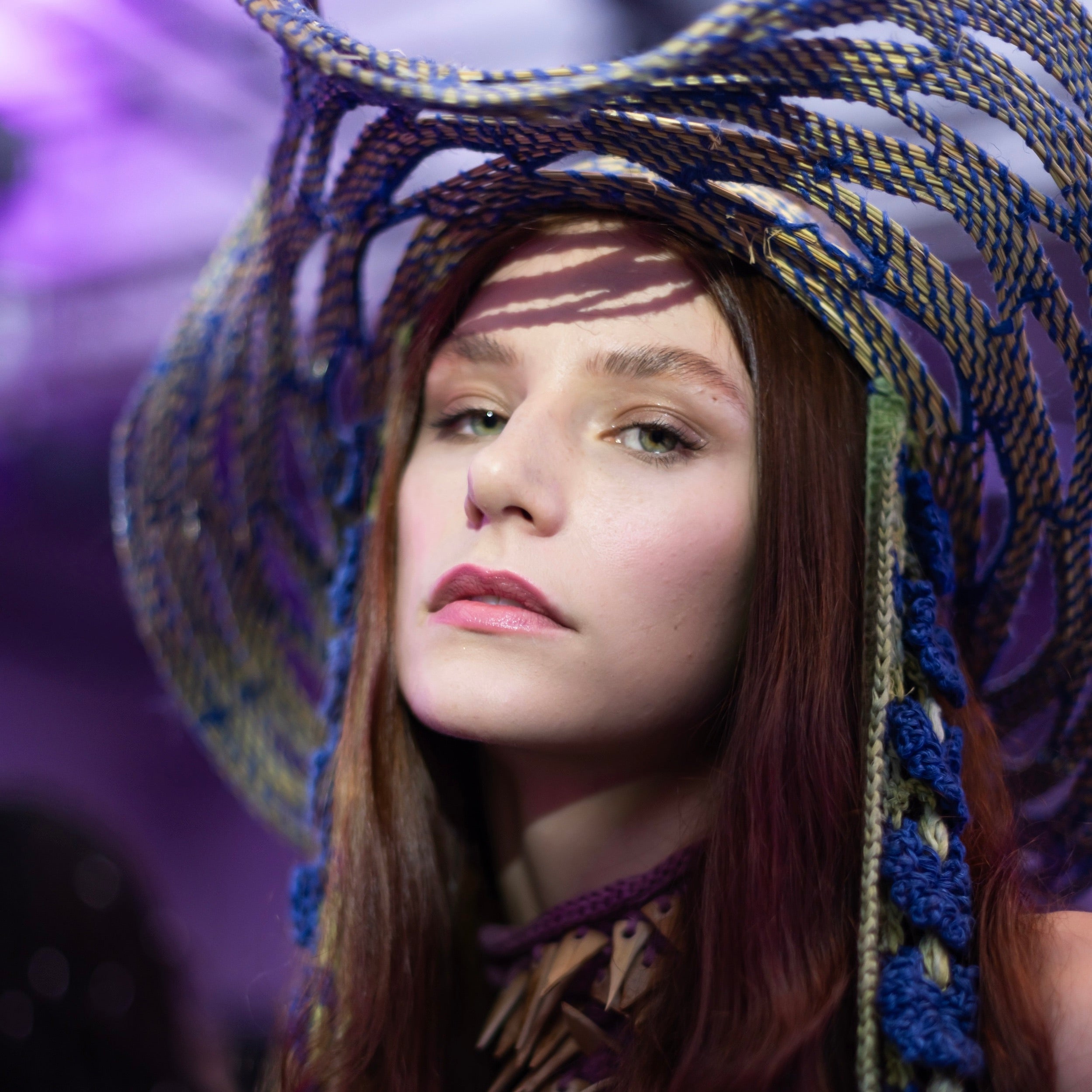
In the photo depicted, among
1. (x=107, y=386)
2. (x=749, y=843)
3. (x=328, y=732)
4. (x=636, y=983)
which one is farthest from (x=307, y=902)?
(x=107, y=386)

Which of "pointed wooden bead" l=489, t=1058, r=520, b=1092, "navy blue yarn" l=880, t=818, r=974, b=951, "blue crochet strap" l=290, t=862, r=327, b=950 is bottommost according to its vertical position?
"pointed wooden bead" l=489, t=1058, r=520, b=1092

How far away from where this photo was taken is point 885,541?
868mm

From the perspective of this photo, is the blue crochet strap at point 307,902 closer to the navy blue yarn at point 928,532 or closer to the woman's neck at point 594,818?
the woman's neck at point 594,818

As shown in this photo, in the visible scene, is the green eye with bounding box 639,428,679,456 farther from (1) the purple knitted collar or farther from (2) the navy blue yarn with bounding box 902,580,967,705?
(1) the purple knitted collar

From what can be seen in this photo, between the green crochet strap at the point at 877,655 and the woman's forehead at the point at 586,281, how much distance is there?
0.23 m

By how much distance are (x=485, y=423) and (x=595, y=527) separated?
0.77ft

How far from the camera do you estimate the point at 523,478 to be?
0.86m

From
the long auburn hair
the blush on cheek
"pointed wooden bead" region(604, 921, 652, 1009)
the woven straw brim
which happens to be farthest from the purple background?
the blush on cheek

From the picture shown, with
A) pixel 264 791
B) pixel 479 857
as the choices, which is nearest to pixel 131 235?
pixel 264 791

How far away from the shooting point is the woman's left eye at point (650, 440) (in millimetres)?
913

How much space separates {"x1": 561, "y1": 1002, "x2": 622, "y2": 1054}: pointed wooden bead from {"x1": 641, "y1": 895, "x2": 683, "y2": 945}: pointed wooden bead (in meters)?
0.11

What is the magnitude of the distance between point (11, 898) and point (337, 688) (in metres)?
0.58

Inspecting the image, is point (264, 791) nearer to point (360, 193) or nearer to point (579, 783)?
point (579, 783)

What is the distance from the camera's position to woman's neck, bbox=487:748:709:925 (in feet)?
3.23
